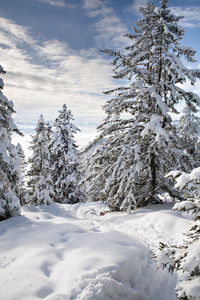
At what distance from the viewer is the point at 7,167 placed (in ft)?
29.7

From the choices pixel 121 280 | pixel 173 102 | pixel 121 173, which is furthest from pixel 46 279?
pixel 173 102

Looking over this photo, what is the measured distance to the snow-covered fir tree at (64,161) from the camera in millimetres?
20077

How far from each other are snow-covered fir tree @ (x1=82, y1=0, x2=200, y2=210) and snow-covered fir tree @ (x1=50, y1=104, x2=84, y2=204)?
32.3 ft

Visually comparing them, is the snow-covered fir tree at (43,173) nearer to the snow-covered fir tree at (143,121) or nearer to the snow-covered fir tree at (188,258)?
the snow-covered fir tree at (143,121)

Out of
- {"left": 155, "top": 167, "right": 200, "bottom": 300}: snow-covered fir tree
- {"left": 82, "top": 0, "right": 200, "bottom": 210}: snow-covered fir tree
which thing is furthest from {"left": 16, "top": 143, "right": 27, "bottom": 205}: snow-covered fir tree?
{"left": 155, "top": 167, "right": 200, "bottom": 300}: snow-covered fir tree

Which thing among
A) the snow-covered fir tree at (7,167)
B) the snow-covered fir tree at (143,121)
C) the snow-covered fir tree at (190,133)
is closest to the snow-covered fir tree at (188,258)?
the snow-covered fir tree at (143,121)

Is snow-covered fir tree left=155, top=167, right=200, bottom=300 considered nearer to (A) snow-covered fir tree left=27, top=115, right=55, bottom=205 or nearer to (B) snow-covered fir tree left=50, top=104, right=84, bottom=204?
(A) snow-covered fir tree left=27, top=115, right=55, bottom=205

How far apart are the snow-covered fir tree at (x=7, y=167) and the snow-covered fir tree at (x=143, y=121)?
4087mm

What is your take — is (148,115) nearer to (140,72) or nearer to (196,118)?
(140,72)

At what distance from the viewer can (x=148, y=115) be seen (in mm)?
9461

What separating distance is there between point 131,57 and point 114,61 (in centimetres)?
164

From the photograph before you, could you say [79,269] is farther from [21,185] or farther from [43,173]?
[43,173]

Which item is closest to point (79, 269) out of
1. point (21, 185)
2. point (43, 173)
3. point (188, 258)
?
point (188, 258)

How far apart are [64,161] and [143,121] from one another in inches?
510
